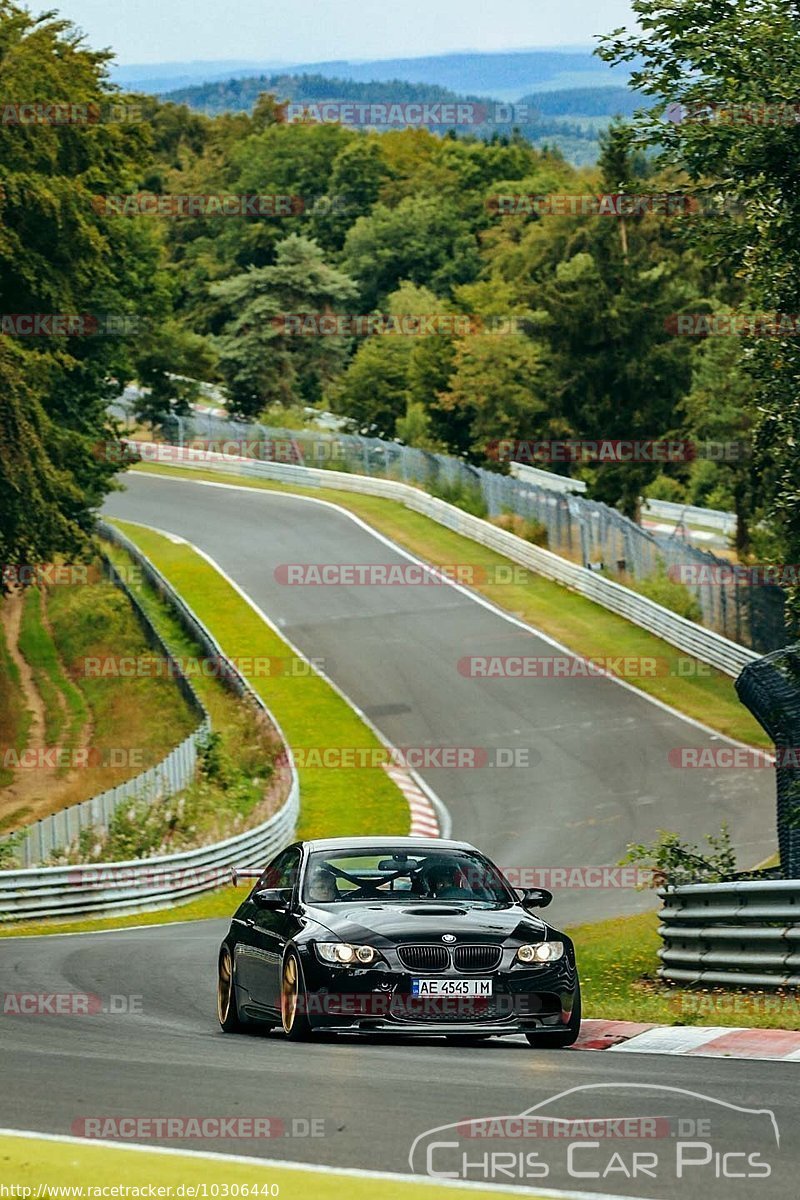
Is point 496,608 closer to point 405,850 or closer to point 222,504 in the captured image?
point 222,504

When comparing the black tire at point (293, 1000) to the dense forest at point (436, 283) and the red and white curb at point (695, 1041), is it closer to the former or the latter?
the red and white curb at point (695, 1041)

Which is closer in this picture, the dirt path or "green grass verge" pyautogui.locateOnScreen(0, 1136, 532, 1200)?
"green grass verge" pyautogui.locateOnScreen(0, 1136, 532, 1200)

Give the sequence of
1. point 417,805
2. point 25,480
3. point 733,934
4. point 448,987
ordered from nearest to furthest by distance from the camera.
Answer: point 448,987 → point 733,934 → point 417,805 → point 25,480

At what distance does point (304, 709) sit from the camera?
135 feet

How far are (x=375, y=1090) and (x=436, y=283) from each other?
345ft

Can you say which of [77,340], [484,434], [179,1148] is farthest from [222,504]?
[179,1148]

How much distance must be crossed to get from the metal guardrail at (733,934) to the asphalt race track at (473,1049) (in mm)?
1429

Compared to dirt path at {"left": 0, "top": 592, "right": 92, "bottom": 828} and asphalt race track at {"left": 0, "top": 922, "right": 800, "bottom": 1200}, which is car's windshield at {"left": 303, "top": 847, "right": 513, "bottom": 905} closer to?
asphalt race track at {"left": 0, "top": 922, "right": 800, "bottom": 1200}

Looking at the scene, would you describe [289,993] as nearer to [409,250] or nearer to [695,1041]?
[695,1041]

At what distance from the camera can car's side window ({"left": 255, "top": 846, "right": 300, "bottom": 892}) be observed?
39.1 ft

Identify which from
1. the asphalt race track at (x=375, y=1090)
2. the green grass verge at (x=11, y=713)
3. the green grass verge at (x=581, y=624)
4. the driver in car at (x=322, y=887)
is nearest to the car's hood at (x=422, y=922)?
the driver in car at (x=322, y=887)

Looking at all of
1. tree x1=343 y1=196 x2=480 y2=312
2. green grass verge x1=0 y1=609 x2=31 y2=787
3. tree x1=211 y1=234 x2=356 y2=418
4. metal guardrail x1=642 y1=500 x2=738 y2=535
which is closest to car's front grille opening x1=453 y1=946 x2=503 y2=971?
green grass verge x1=0 y1=609 x2=31 y2=787

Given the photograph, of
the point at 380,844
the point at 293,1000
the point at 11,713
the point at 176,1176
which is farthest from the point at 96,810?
the point at 176,1176

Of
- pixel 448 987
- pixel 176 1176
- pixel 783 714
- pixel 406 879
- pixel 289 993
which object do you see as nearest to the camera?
pixel 176 1176
